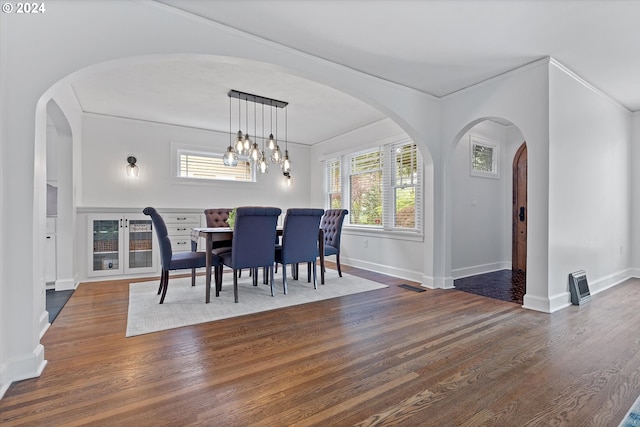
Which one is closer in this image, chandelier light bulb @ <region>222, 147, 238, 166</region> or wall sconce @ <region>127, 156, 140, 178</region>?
chandelier light bulb @ <region>222, 147, 238, 166</region>

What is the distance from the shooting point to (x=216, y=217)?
505 centimetres

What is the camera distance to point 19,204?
6.04 feet

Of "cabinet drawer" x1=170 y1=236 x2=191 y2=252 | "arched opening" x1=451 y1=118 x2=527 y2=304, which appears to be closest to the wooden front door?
"arched opening" x1=451 y1=118 x2=527 y2=304

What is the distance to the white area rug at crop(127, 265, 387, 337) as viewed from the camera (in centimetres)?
286

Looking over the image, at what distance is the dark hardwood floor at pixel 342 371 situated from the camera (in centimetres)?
153

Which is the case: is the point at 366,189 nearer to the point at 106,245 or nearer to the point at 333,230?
the point at 333,230

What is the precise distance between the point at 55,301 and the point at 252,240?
7.46 feet

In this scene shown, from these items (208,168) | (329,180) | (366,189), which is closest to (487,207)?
(366,189)

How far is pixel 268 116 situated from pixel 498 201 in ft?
13.5

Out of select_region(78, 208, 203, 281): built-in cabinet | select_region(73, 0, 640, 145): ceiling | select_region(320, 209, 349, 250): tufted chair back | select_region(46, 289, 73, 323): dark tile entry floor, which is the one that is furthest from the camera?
select_region(320, 209, 349, 250): tufted chair back

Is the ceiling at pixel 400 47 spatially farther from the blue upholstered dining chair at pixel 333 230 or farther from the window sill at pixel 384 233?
the window sill at pixel 384 233

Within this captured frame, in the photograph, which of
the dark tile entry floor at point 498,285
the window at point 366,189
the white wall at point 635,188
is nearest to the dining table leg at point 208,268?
the window at point 366,189

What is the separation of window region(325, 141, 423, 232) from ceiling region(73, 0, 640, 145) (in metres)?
1.12

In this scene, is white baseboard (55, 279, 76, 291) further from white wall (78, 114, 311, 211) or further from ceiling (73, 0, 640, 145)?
ceiling (73, 0, 640, 145)
